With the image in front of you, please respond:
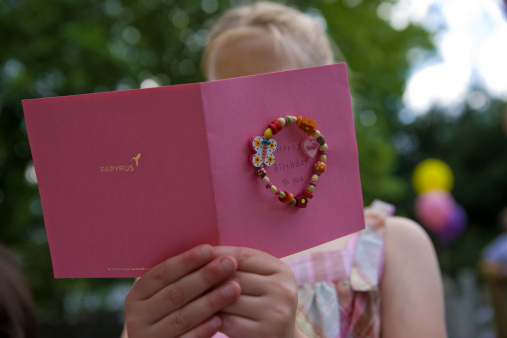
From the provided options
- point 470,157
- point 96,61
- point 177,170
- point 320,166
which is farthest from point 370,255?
point 470,157

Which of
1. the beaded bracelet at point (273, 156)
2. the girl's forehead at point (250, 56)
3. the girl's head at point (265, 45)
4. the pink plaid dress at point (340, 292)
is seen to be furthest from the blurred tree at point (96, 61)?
the beaded bracelet at point (273, 156)

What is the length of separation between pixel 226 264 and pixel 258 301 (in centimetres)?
9

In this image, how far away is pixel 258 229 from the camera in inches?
34.6

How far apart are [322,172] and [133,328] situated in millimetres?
459

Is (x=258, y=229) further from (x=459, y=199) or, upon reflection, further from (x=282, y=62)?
(x=459, y=199)

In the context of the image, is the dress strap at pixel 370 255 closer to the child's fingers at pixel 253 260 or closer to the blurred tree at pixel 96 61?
the child's fingers at pixel 253 260

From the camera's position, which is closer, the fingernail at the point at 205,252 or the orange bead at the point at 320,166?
the fingernail at the point at 205,252

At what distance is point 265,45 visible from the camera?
4.35 ft

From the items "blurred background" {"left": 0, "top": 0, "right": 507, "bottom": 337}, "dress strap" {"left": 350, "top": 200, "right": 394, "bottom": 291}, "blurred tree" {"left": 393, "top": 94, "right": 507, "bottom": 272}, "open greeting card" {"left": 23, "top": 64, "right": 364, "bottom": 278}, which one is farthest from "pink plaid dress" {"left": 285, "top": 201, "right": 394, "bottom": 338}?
"blurred tree" {"left": 393, "top": 94, "right": 507, "bottom": 272}

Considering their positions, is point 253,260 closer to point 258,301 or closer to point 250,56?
point 258,301

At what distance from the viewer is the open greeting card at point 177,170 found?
0.83 m

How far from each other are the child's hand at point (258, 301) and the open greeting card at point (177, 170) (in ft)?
0.11

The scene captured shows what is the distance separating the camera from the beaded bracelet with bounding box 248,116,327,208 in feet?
2.83

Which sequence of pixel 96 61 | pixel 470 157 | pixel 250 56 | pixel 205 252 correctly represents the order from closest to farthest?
pixel 205 252 → pixel 250 56 → pixel 96 61 → pixel 470 157
